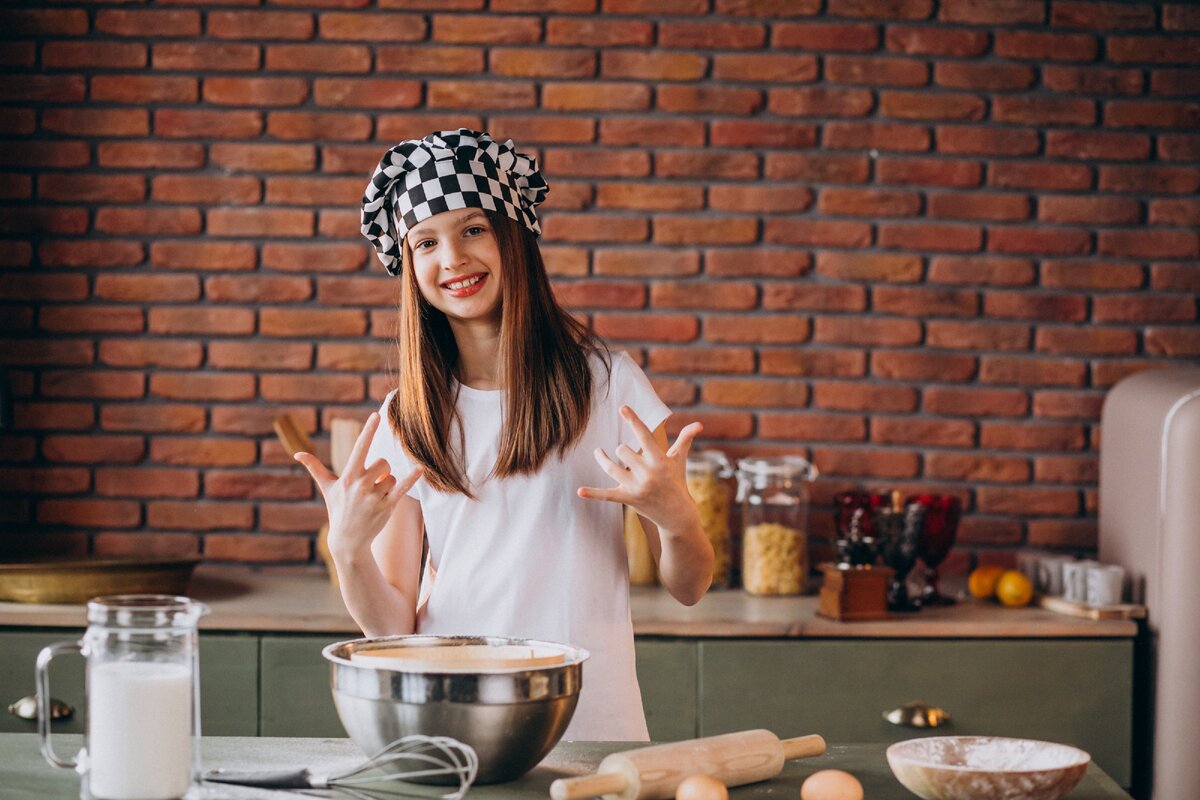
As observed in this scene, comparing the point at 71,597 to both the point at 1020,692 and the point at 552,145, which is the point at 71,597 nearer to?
the point at 552,145

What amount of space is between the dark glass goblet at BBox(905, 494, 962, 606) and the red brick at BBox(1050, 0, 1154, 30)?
3.78 feet

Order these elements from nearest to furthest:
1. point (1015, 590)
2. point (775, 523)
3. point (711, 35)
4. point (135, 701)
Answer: point (135, 701)
point (1015, 590)
point (775, 523)
point (711, 35)


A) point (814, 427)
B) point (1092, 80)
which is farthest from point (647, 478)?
point (1092, 80)

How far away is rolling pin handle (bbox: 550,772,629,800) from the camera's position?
1.05 meters

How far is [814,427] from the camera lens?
2.91 metres

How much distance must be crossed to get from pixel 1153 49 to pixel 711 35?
1.02 meters

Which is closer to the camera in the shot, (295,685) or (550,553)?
(550,553)

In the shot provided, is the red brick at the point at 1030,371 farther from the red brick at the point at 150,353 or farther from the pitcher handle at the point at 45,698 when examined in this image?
the pitcher handle at the point at 45,698

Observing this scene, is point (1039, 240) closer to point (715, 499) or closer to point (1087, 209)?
point (1087, 209)

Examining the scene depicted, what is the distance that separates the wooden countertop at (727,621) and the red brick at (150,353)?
2.07 ft

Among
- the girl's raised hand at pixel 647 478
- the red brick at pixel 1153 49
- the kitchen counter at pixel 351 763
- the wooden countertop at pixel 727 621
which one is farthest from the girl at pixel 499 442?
the red brick at pixel 1153 49

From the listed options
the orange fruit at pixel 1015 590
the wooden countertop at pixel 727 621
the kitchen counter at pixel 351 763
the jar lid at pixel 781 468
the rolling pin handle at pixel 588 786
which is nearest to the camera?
the rolling pin handle at pixel 588 786

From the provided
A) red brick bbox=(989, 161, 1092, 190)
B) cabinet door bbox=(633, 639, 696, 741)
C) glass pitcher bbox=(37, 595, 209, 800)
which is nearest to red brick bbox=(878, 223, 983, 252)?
red brick bbox=(989, 161, 1092, 190)

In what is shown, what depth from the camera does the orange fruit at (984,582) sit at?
8.82 ft
